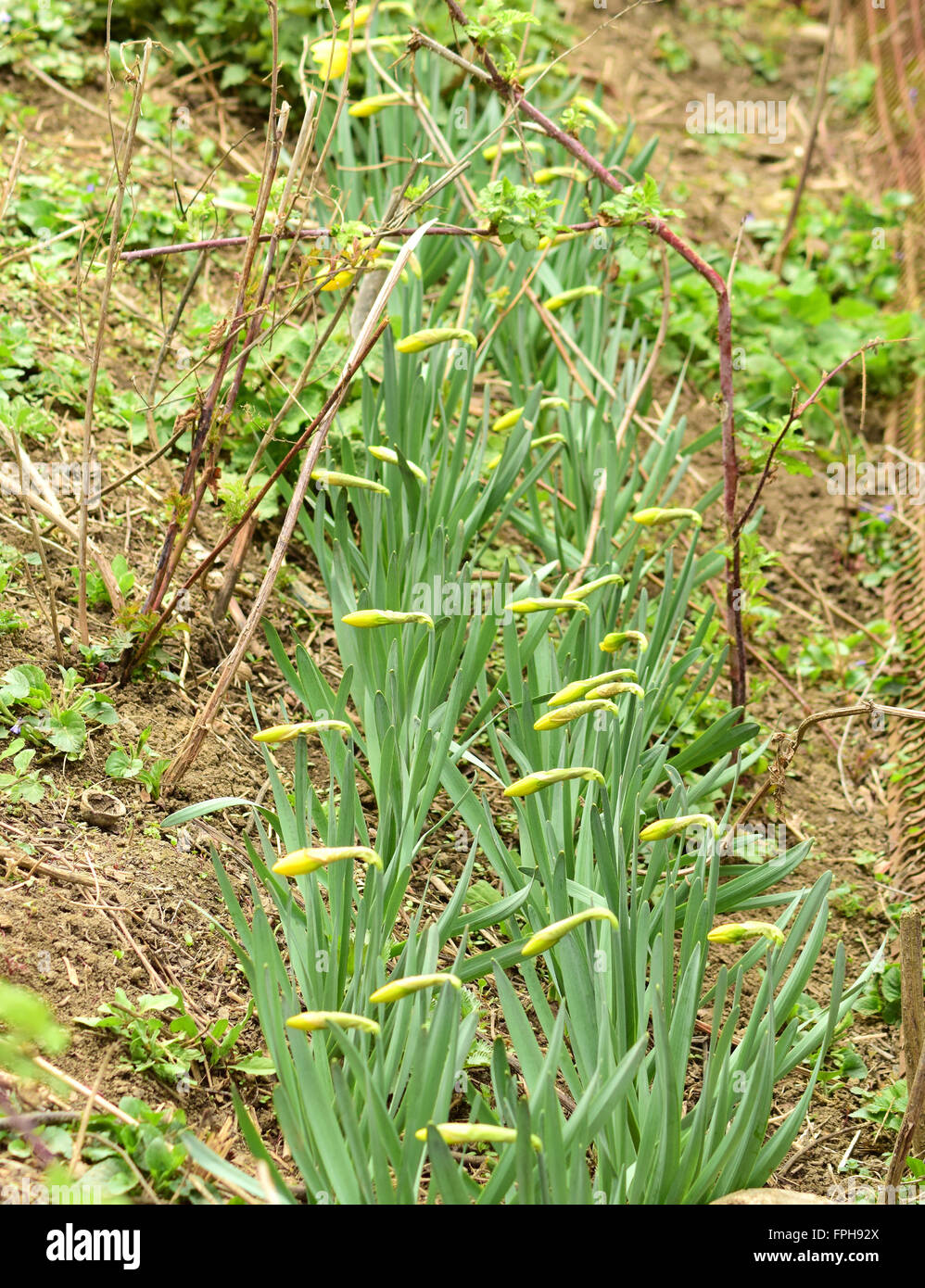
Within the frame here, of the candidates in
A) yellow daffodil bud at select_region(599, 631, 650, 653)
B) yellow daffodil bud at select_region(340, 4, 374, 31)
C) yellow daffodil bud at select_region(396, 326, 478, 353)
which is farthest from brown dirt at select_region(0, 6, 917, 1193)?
yellow daffodil bud at select_region(340, 4, 374, 31)

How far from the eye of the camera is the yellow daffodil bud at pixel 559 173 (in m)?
2.84

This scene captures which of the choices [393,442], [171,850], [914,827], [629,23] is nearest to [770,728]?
[914,827]

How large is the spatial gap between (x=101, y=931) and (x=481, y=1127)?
69 centimetres

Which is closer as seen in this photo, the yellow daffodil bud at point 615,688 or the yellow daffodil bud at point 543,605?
the yellow daffodil bud at point 615,688

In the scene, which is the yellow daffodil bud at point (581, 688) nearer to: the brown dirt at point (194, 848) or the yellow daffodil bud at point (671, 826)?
the yellow daffodil bud at point (671, 826)

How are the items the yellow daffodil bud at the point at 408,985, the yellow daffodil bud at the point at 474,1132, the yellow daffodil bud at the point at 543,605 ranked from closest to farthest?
the yellow daffodil bud at the point at 474,1132 < the yellow daffodil bud at the point at 408,985 < the yellow daffodil bud at the point at 543,605

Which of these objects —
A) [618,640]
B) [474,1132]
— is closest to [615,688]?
[618,640]

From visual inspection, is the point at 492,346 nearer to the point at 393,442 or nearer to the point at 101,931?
the point at 393,442

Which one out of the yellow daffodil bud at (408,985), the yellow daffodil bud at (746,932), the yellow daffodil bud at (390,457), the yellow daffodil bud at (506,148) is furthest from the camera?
the yellow daffodil bud at (506,148)

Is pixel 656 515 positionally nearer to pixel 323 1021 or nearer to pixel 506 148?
pixel 323 1021

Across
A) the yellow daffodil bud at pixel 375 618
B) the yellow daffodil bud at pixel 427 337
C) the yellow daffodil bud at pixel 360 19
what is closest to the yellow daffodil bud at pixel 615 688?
the yellow daffodil bud at pixel 375 618

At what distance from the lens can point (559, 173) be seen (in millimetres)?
2951

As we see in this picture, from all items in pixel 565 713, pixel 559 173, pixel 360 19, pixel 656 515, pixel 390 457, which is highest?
pixel 360 19

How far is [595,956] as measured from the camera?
4.92 feet
